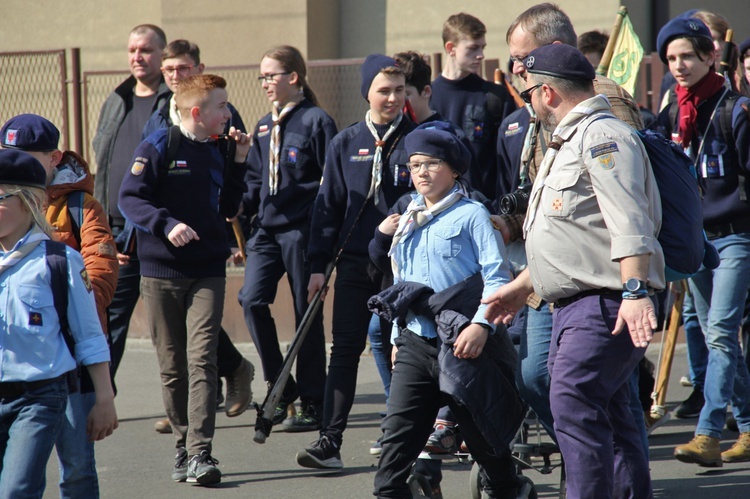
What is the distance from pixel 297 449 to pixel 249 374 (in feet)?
2.66

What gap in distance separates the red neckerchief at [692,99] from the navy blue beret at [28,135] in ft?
11.4

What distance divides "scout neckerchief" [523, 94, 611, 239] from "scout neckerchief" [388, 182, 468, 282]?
30.3 inches

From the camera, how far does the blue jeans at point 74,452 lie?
437cm

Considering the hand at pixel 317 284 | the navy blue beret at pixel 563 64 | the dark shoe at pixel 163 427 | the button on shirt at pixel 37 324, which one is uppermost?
the navy blue beret at pixel 563 64

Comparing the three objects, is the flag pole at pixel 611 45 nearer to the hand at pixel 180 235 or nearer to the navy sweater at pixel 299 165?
the navy sweater at pixel 299 165

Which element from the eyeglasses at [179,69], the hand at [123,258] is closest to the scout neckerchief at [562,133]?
the hand at [123,258]

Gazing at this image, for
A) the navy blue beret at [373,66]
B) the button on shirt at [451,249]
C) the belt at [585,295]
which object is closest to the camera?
the belt at [585,295]

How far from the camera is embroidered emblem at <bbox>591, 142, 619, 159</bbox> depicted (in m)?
3.97

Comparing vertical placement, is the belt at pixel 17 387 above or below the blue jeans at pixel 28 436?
above

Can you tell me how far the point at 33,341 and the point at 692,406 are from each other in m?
4.50

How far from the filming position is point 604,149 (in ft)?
13.0

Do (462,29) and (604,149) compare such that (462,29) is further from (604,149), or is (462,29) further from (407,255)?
(604,149)

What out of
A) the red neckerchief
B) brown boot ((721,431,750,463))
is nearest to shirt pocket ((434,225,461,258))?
the red neckerchief

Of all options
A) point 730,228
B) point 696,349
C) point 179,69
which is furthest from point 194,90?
point 696,349
